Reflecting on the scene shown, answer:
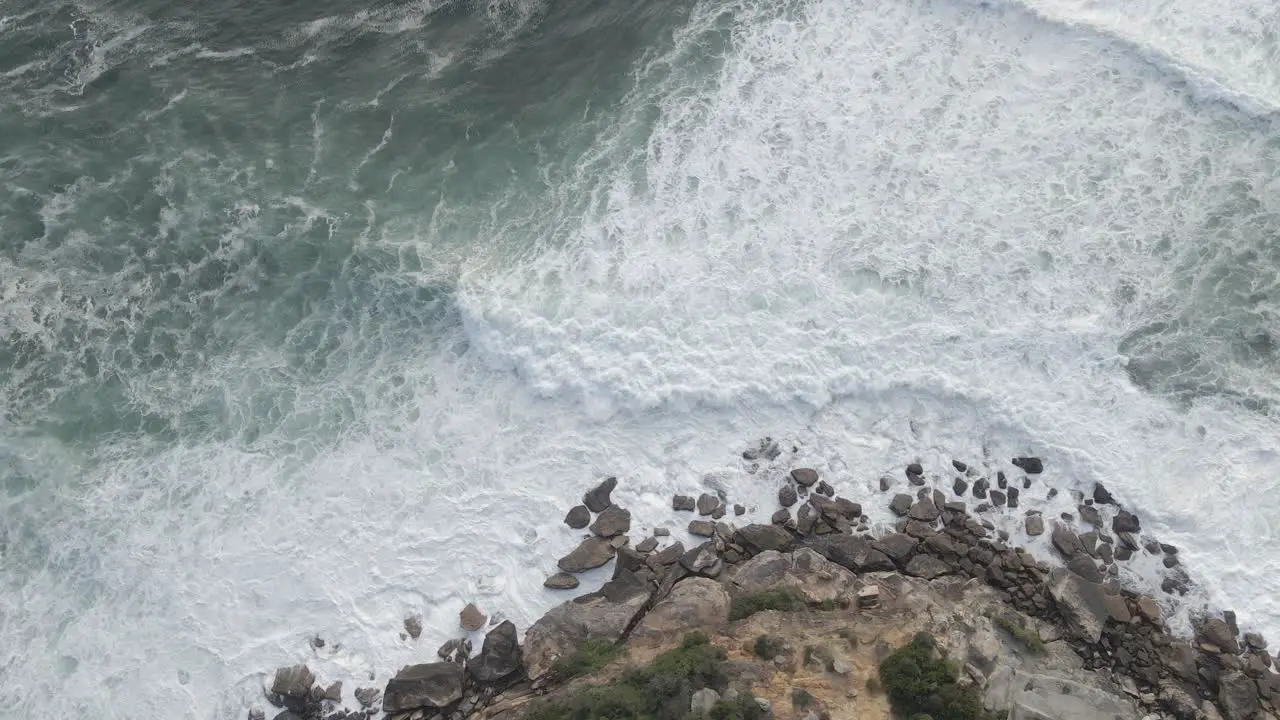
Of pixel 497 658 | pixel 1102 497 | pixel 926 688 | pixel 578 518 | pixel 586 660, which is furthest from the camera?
pixel 578 518

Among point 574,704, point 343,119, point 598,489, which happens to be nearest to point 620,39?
point 343,119

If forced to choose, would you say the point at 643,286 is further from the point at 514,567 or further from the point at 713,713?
the point at 713,713

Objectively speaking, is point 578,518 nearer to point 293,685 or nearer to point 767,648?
point 767,648

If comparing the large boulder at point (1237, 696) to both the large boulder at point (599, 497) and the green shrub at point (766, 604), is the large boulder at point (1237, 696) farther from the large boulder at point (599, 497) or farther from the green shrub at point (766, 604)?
the large boulder at point (599, 497)

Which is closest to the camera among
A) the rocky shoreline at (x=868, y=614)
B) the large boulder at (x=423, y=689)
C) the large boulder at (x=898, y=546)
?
the rocky shoreline at (x=868, y=614)

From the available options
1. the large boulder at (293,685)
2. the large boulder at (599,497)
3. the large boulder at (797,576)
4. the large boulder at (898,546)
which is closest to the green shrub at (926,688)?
the large boulder at (797,576)

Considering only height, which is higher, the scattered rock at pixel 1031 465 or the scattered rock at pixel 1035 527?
the scattered rock at pixel 1031 465

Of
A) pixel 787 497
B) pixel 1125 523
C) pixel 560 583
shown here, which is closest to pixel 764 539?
pixel 787 497
